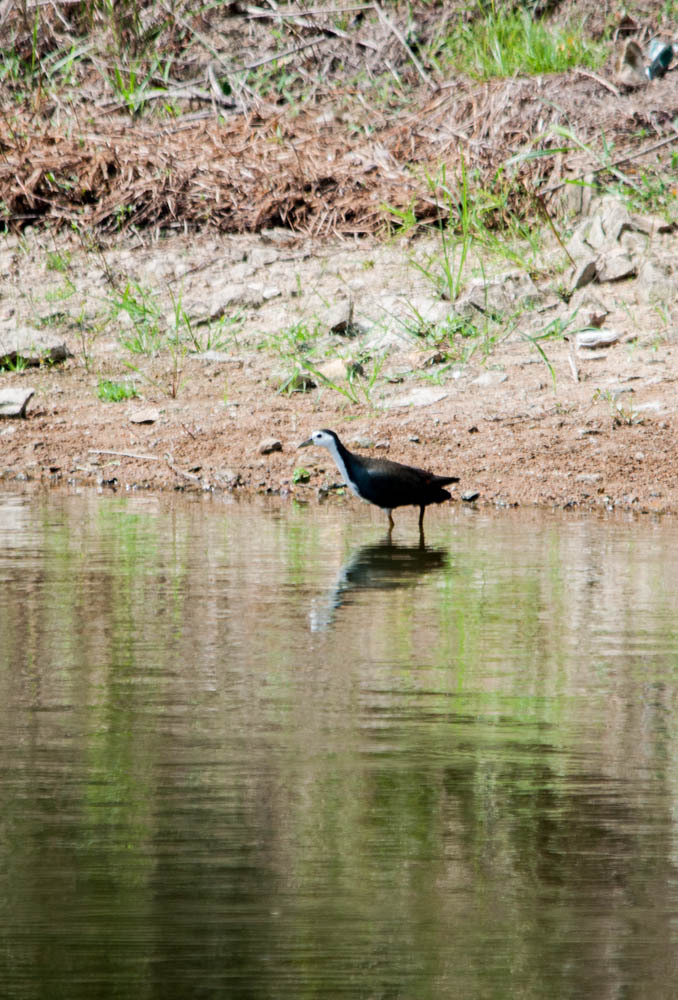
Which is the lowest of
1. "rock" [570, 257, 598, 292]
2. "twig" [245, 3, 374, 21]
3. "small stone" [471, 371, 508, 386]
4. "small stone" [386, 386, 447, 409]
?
"small stone" [386, 386, 447, 409]

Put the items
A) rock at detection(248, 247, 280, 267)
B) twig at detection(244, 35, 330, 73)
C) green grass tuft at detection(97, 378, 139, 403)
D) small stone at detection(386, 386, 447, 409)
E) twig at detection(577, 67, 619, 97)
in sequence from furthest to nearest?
twig at detection(244, 35, 330, 73) → twig at detection(577, 67, 619, 97) → rock at detection(248, 247, 280, 267) → green grass tuft at detection(97, 378, 139, 403) → small stone at detection(386, 386, 447, 409)

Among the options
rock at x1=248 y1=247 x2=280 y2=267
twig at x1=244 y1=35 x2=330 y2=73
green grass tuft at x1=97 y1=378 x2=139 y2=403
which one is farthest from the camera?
twig at x1=244 y1=35 x2=330 y2=73

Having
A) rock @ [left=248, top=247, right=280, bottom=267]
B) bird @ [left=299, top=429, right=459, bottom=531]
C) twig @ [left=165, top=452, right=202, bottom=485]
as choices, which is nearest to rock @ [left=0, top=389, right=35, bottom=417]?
twig @ [left=165, top=452, right=202, bottom=485]

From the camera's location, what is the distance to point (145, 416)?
10.5m

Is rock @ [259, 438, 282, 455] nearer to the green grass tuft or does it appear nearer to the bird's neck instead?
the bird's neck

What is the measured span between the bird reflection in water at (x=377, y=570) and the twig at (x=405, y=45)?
7.74 meters

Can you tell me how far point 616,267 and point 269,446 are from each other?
11.9 ft

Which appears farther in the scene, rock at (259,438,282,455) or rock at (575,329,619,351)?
rock at (575,329,619,351)

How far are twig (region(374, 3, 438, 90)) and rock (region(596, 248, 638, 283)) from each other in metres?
3.44

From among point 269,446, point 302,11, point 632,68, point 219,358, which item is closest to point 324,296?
point 219,358

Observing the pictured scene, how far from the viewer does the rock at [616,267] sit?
11.5 meters

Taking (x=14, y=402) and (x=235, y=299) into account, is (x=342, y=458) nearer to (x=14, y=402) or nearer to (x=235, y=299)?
(x=14, y=402)

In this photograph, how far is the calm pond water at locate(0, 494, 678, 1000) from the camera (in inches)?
114

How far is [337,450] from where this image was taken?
8.49 m
